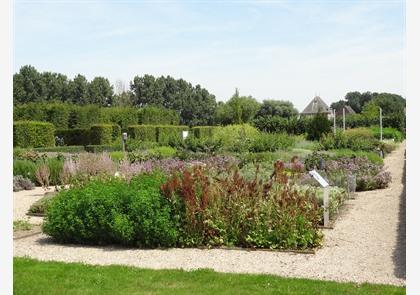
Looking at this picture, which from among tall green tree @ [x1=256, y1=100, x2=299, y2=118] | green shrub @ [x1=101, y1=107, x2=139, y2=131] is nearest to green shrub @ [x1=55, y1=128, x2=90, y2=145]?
green shrub @ [x1=101, y1=107, x2=139, y2=131]

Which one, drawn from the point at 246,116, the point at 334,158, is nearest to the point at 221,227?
the point at 334,158

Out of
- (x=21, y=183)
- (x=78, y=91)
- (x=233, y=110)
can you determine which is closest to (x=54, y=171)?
(x=21, y=183)

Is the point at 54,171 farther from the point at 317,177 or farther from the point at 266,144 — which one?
the point at 317,177

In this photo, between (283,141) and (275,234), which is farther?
(283,141)

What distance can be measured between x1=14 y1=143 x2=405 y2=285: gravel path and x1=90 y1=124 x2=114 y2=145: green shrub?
22.5 m

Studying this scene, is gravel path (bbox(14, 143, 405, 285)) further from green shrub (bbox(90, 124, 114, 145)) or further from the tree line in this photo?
the tree line

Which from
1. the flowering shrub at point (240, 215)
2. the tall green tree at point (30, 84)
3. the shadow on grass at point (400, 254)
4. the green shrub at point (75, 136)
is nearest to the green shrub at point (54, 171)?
the flowering shrub at point (240, 215)

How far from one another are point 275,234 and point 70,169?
594 centimetres

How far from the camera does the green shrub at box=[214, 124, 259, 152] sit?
A: 19880 millimetres

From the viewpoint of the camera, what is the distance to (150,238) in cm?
664

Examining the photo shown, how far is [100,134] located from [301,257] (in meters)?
25.0

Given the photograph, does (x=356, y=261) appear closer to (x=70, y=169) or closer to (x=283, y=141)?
(x=70, y=169)

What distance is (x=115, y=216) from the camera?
22.0 feet

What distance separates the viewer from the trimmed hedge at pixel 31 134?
84.2 feet
